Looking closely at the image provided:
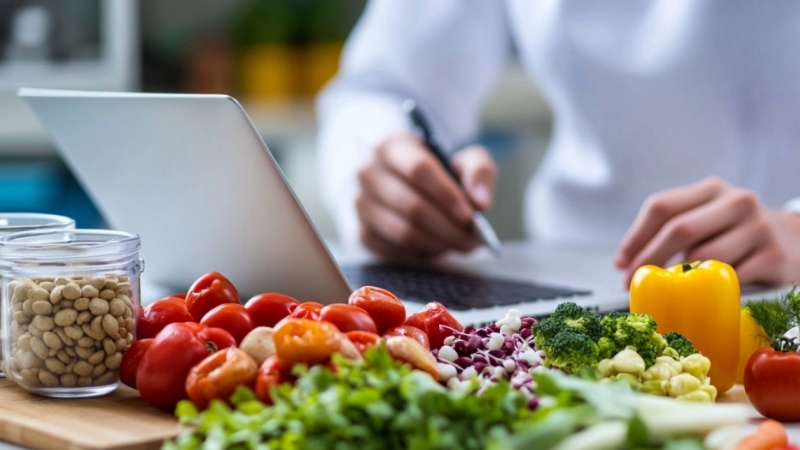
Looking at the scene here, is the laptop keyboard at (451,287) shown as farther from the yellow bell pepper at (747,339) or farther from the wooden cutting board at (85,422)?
the wooden cutting board at (85,422)

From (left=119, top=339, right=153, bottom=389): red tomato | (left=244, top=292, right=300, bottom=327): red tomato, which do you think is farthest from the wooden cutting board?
(left=244, top=292, right=300, bottom=327): red tomato

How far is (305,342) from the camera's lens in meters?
0.84

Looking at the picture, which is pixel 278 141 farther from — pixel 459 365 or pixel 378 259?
pixel 459 365

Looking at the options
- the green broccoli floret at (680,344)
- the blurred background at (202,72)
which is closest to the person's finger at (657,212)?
the green broccoli floret at (680,344)

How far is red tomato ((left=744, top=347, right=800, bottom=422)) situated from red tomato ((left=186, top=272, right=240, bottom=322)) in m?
0.50

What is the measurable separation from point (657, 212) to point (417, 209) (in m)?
0.45

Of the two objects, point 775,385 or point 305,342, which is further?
point 775,385

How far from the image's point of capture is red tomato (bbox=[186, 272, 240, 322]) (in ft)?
3.53

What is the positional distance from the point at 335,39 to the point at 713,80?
1967 mm

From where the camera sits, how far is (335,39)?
3674mm

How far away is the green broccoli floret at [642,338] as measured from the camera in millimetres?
932

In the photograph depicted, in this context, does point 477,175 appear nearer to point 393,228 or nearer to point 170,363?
point 393,228

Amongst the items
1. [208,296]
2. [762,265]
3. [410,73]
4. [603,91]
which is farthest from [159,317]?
[410,73]

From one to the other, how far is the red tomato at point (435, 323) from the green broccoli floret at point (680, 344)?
196 millimetres
